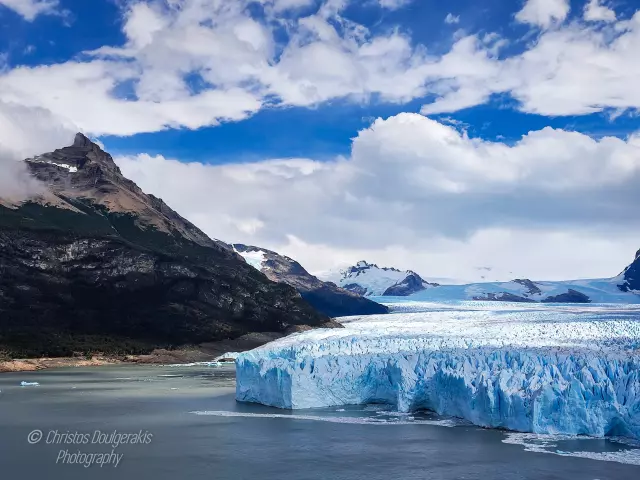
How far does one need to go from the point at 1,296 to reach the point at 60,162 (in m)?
68.2

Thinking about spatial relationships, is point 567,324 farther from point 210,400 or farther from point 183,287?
point 183,287

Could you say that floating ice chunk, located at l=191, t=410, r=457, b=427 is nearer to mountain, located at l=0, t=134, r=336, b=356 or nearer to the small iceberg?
the small iceberg

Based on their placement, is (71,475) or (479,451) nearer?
(71,475)

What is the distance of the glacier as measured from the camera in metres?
25.0

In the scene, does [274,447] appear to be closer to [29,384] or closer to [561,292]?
[29,384]

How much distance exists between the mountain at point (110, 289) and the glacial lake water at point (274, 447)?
2224 inches

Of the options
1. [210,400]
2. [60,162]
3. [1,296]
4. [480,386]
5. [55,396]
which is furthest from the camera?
[60,162]

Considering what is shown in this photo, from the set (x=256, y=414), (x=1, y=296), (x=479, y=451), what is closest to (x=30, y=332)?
(x=1, y=296)

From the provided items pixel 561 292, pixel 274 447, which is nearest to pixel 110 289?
pixel 274 447

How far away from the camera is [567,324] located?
4778cm
